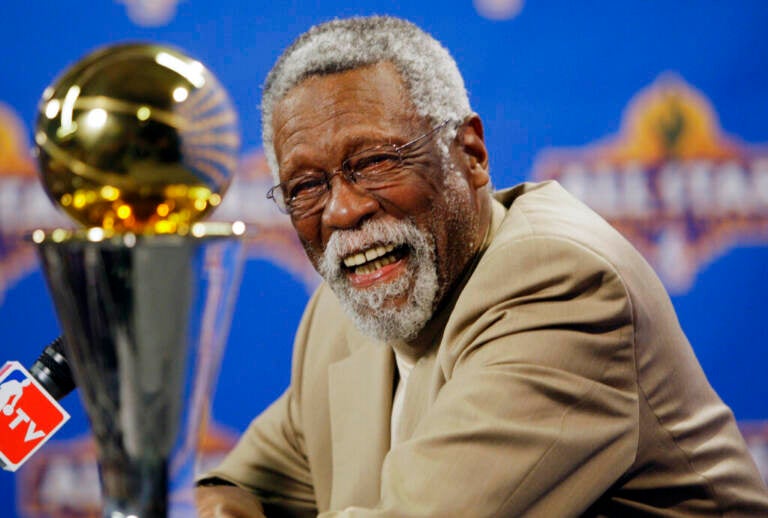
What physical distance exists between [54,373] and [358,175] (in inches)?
22.6

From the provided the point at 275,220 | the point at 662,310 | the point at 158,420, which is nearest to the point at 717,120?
the point at 275,220

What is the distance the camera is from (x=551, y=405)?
112cm

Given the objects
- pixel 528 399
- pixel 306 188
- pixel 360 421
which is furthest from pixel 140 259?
pixel 360 421

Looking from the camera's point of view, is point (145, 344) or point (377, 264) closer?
point (145, 344)

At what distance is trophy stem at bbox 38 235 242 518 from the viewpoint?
0.58 meters

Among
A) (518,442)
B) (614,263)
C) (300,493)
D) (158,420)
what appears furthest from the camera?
(300,493)

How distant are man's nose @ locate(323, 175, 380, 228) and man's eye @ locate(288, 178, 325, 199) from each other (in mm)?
19

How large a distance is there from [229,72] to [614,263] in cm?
151

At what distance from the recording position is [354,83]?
1.37 metres

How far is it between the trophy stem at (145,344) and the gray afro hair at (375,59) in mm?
812

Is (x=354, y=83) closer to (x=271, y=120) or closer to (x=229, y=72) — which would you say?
(x=271, y=120)

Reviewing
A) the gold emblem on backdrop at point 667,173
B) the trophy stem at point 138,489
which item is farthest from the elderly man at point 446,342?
the gold emblem on backdrop at point 667,173

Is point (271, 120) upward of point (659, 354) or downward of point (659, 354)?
upward

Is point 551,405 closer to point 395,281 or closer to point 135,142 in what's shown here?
point 395,281
